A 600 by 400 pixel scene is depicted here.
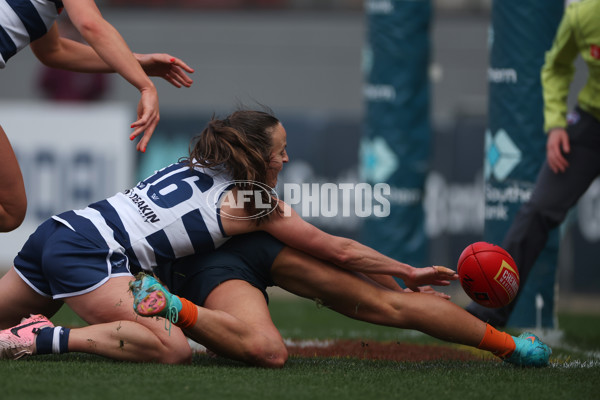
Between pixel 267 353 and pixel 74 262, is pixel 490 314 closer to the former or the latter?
pixel 267 353

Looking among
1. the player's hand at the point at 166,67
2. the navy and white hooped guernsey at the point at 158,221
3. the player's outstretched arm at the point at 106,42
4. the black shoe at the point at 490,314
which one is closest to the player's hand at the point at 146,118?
the player's outstretched arm at the point at 106,42

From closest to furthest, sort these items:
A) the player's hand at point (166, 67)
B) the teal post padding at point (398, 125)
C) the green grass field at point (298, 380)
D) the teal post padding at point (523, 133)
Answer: the green grass field at point (298, 380) < the player's hand at point (166, 67) < the teal post padding at point (523, 133) < the teal post padding at point (398, 125)

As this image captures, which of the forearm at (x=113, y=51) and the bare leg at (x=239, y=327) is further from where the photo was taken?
the forearm at (x=113, y=51)

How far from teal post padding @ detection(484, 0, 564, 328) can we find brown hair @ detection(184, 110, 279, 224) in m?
2.55

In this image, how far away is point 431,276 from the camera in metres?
3.81

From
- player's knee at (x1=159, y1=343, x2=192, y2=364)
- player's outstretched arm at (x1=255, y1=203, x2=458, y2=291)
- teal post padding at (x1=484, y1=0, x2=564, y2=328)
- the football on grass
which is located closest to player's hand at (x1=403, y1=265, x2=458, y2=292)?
player's outstretched arm at (x1=255, y1=203, x2=458, y2=291)

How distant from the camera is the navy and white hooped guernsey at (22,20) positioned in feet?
12.7

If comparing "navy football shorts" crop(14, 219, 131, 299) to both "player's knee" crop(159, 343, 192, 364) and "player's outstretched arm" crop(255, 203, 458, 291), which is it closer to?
"player's knee" crop(159, 343, 192, 364)

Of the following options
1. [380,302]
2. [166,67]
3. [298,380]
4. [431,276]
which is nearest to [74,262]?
[298,380]

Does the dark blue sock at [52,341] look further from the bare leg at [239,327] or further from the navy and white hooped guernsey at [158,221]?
the bare leg at [239,327]

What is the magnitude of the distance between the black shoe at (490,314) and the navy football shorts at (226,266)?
145 cm

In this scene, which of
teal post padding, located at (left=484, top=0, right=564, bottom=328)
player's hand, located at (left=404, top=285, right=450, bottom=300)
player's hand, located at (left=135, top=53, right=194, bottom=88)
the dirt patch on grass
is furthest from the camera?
teal post padding, located at (left=484, top=0, right=564, bottom=328)

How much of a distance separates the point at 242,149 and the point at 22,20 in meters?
1.16

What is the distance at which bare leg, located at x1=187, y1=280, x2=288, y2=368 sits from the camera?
11.6 ft
